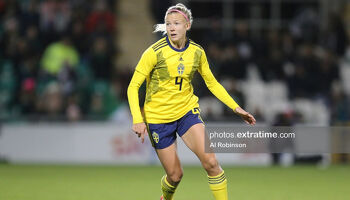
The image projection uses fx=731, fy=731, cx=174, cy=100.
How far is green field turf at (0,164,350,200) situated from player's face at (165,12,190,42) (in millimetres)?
2944

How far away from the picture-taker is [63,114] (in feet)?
50.3

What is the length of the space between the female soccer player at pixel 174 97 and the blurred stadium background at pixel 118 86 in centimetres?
532

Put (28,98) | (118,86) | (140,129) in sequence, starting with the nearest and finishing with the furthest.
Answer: (140,129), (28,98), (118,86)

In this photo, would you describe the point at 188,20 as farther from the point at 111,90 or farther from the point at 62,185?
the point at 111,90

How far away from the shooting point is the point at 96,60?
1645cm

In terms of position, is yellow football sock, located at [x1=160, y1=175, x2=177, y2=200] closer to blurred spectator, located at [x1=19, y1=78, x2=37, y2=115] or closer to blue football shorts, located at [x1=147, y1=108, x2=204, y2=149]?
blue football shorts, located at [x1=147, y1=108, x2=204, y2=149]

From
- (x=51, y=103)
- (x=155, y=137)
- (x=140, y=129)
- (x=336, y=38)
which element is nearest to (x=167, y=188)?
(x=155, y=137)

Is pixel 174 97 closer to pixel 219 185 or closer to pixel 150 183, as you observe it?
pixel 219 185

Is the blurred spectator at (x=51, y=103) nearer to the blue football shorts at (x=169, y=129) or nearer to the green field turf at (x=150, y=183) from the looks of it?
the green field turf at (x=150, y=183)

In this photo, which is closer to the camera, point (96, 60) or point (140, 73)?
point (140, 73)

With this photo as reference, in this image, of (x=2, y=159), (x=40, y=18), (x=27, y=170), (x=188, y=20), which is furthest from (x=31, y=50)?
(x=188, y=20)

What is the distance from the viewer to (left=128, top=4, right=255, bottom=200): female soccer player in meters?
7.03

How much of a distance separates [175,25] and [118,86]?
9.44 meters

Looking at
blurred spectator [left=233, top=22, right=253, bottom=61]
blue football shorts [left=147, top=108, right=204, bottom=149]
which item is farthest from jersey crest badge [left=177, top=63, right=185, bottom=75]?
blurred spectator [left=233, top=22, right=253, bottom=61]
